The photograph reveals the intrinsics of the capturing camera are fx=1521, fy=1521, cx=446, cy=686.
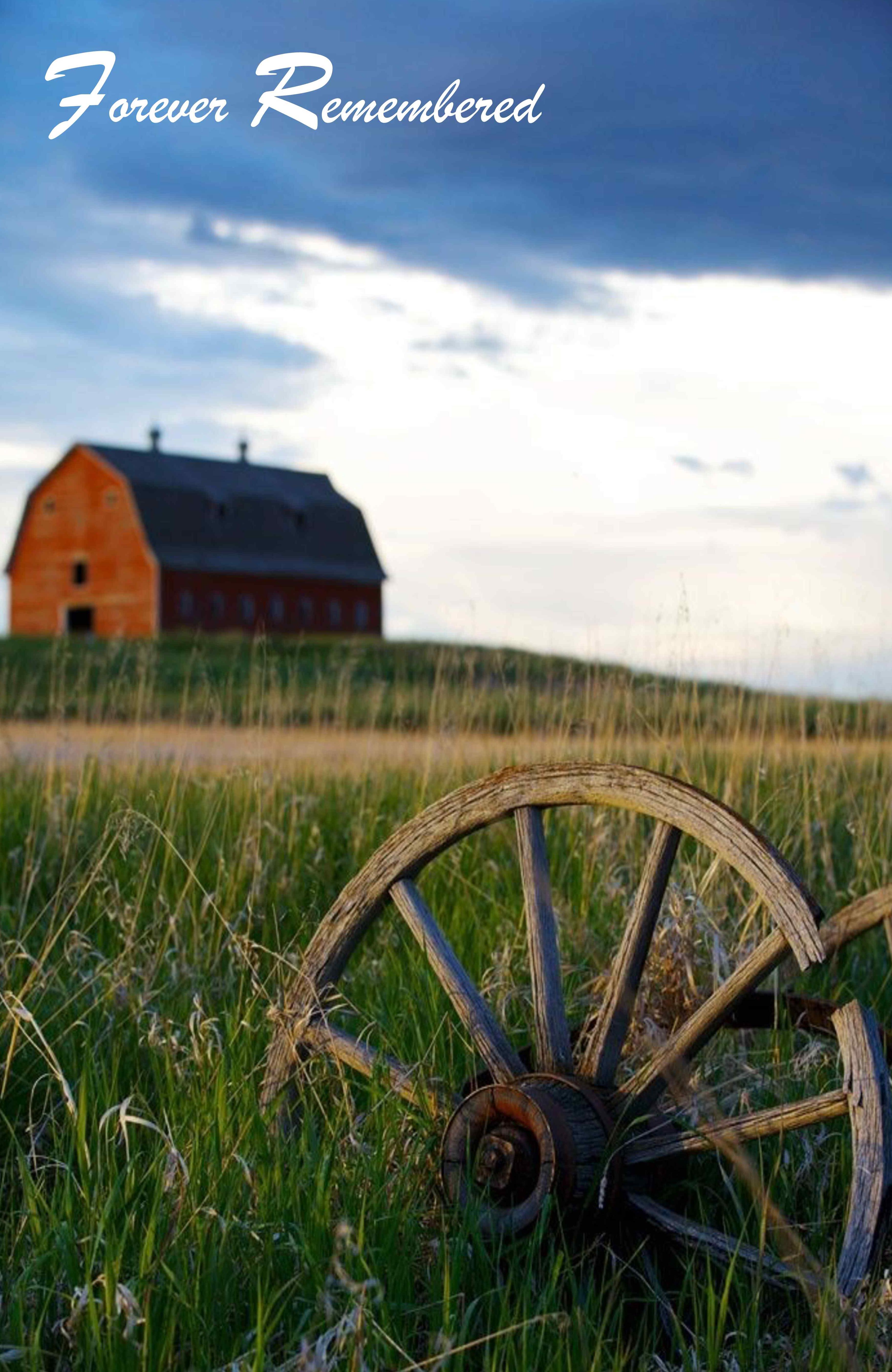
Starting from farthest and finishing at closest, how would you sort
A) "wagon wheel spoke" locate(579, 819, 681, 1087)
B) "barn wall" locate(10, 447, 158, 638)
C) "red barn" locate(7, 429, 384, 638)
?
"red barn" locate(7, 429, 384, 638), "barn wall" locate(10, 447, 158, 638), "wagon wheel spoke" locate(579, 819, 681, 1087)

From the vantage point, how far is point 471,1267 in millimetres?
3227

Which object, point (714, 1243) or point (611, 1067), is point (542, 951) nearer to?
point (611, 1067)

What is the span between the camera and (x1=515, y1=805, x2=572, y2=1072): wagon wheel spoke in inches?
140

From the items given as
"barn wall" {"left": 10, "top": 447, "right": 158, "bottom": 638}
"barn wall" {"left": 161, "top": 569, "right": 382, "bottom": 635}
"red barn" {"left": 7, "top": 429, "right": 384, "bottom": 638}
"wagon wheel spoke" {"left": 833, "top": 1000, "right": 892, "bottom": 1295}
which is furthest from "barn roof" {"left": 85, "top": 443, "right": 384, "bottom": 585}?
"wagon wheel spoke" {"left": 833, "top": 1000, "right": 892, "bottom": 1295}

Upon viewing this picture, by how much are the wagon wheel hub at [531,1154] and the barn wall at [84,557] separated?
36765 mm

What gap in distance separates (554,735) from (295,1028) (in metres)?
4.83

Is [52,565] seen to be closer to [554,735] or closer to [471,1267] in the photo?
[554,735]

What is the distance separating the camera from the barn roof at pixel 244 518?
42188 millimetres

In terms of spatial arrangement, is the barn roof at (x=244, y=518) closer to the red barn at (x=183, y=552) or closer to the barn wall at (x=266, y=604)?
the red barn at (x=183, y=552)

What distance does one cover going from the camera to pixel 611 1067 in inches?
139

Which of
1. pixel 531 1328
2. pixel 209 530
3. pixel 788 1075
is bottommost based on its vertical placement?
pixel 531 1328

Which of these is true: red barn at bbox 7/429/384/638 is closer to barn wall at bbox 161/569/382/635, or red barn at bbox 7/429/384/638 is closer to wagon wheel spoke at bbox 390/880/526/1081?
barn wall at bbox 161/569/382/635

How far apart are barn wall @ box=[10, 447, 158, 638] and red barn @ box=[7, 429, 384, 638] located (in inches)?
1.6

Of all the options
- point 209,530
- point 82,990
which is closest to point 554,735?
point 82,990
